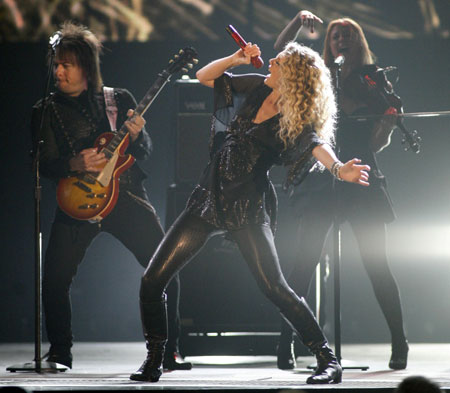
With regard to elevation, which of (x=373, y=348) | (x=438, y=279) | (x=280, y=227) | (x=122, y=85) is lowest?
(x=373, y=348)

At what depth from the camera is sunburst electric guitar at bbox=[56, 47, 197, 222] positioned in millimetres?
4250

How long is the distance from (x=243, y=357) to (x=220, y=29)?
2317 mm

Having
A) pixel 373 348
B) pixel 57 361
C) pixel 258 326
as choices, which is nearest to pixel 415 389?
pixel 57 361

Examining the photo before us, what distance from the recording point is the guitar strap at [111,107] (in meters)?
4.40

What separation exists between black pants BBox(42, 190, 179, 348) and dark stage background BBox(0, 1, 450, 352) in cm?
157

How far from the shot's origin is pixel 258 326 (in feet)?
16.1

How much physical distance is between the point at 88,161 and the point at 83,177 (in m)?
0.10

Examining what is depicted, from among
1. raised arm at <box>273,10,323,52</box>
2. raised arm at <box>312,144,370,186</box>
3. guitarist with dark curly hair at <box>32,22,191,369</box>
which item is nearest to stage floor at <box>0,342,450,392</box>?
guitarist with dark curly hair at <box>32,22,191,369</box>

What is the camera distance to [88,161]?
13.9 feet

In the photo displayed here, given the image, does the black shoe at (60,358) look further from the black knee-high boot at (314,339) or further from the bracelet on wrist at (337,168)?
the bracelet on wrist at (337,168)

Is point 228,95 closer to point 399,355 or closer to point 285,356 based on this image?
point 285,356

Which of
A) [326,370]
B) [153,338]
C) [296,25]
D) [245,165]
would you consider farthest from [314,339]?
[296,25]

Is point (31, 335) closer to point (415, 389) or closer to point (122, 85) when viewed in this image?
point (122, 85)

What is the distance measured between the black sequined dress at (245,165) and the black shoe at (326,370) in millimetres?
639
